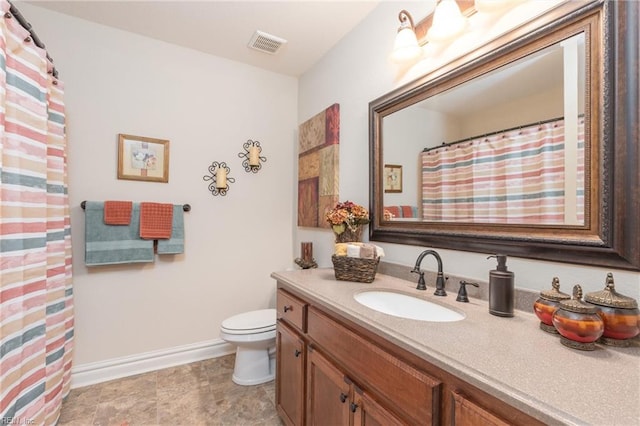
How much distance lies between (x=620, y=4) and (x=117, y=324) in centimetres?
303

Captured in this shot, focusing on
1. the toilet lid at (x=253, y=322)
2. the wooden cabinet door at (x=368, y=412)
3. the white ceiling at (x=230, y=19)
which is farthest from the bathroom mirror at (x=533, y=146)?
the toilet lid at (x=253, y=322)

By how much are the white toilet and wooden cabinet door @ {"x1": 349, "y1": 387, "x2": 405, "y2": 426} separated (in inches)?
42.0

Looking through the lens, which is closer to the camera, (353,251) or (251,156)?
(353,251)

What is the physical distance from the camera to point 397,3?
1682mm

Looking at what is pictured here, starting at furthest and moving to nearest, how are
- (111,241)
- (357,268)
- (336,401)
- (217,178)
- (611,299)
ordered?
1. (217,178)
2. (111,241)
3. (357,268)
4. (336,401)
5. (611,299)

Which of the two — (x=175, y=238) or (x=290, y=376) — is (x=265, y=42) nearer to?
(x=175, y=238)

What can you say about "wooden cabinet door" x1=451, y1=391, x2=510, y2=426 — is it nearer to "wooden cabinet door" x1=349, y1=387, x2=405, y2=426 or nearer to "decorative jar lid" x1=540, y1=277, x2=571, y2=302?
"wooden cabinet door" x1=349, y1=387, x2=405, y2=426

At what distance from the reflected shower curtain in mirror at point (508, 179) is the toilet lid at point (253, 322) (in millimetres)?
1299

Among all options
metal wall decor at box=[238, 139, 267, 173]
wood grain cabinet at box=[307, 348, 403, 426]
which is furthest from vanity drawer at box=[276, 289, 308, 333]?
metal wall decor at box=[238, 139, 267, 173]

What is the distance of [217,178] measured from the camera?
8.01ft

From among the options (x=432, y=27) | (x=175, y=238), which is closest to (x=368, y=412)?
(x=432, y=27)

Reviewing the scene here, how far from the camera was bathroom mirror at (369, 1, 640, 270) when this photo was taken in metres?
0.86

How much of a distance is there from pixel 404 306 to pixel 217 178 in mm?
1813

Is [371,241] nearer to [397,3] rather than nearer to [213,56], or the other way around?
[397,3]
